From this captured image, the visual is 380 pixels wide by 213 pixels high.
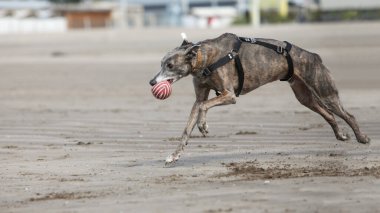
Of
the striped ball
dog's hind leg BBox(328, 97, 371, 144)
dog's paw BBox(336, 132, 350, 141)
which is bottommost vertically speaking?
dog's paw BBox(336, 132, 350, 141)

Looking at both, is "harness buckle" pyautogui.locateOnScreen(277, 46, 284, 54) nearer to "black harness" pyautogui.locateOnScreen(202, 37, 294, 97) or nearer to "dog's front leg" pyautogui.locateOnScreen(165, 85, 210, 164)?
"black harness" pyautogui.locateOnScreen(202, 37, 294, 97)

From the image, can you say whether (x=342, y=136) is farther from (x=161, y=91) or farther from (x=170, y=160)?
(x=161, y=91)

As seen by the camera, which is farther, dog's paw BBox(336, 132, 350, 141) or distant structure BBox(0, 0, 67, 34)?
distant structure BBox(0, 0, 67, 34)

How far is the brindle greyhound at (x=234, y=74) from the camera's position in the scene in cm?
1022

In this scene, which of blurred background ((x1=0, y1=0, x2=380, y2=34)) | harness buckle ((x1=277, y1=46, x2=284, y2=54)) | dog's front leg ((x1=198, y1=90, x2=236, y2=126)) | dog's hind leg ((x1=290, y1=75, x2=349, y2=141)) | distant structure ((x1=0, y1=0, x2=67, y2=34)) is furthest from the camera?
distant structure ((x1=0, y1=0, x2=67, y2=34))

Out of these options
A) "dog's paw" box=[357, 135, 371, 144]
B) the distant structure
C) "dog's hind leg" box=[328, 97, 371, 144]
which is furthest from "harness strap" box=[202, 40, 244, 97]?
the distant structure

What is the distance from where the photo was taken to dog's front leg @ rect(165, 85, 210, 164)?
10180mm

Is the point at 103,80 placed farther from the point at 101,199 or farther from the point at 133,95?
the point at 101,199

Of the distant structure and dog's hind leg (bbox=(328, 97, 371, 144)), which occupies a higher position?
dog's hind leg (bbox=(328, 97, 371, 144))

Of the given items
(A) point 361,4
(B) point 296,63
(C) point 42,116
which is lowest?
(A) point 361,4

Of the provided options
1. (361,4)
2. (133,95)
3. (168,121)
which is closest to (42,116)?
(168,121)

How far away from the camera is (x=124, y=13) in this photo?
334 feet

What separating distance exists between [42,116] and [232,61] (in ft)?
21.9

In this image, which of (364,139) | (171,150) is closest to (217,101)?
(171,150)
